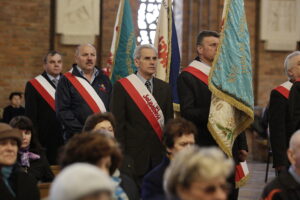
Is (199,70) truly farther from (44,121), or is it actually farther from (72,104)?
(44,121)

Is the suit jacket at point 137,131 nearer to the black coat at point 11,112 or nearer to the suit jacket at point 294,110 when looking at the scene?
the suit jacket at point 294,110

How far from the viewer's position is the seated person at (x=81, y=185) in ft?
8.54

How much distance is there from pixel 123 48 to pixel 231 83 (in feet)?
10.5

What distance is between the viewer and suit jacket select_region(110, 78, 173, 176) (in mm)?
6426

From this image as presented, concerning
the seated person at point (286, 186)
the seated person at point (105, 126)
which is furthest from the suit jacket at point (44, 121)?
the seated person at point (286, 186)

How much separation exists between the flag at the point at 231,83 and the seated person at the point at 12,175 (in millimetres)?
2070

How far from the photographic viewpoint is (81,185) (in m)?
2.60

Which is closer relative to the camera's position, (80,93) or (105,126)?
(105,126)

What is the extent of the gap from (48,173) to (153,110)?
3.40ft

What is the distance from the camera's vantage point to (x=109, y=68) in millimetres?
9664

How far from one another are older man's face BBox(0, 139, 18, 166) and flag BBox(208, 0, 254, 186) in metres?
2.12

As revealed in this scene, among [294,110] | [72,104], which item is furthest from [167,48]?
[294,110]

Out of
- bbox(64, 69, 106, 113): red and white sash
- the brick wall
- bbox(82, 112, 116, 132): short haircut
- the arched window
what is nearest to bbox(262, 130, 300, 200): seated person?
bbox(82, 112, 116, 132): short haircut

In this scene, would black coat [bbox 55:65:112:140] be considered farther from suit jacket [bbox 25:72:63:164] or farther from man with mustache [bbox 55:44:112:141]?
suit jacket [bbox 25:72:63:164]
